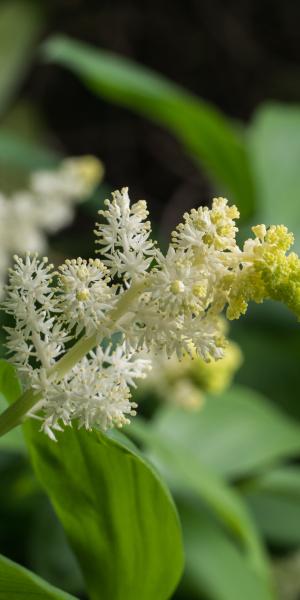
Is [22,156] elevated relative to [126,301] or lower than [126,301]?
elevated

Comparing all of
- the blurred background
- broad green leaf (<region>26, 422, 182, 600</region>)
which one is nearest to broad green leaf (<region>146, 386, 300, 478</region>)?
the blurred background

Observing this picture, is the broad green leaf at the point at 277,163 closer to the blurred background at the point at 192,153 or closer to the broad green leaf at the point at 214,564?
the blurred background at the point at 192,153

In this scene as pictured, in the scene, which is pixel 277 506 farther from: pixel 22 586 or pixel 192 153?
pixel 192 153

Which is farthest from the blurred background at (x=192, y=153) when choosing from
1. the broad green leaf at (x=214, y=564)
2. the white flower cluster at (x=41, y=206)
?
the white flower cluster at (x=41, y=206)

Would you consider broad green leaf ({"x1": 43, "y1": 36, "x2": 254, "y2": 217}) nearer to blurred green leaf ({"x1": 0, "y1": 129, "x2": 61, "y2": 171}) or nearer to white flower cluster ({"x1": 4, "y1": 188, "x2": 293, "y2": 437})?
blurred green leaf ({"x1": 0, "y1": 129, "x2": 61, "y2": 171})

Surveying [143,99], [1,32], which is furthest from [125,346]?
[1,32]

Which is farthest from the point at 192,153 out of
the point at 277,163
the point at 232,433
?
the point at 232,433

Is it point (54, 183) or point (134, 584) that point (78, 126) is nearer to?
point (54, 183)
